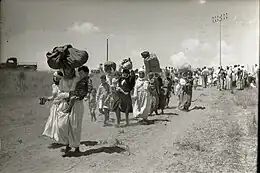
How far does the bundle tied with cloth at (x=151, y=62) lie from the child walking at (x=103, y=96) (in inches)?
8.3

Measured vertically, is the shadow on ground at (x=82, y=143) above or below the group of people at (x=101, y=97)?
below

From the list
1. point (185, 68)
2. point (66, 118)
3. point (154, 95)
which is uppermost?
point (185, 68)

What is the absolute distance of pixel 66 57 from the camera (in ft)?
6.23

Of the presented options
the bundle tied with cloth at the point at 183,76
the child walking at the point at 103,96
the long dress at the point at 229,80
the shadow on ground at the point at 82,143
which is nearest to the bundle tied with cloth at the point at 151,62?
the bundle tied with cloth at the point at 183,76

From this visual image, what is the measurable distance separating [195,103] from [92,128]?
1.66 ft

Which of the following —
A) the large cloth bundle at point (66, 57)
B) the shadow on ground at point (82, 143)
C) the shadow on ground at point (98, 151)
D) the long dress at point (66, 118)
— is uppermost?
the large cloth bundle at point (66, 57)

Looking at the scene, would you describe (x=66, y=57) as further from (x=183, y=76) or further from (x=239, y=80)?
(x=239, y=80)

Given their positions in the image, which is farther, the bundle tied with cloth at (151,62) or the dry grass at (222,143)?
the bundle tied with cloth at (151,62)

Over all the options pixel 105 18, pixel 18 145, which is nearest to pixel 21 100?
pixel 18 145

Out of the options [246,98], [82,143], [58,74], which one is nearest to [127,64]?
[58,74]

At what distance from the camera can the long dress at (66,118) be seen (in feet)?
6.26

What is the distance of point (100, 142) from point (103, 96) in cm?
22

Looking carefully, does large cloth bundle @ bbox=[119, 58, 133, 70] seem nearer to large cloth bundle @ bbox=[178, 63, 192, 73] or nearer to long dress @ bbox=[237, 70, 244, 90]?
large cloth bundle @ bbox=[178, 63, 192, 73]

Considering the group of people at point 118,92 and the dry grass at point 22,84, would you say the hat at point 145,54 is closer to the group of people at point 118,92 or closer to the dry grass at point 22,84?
the group of people at point 118,92
